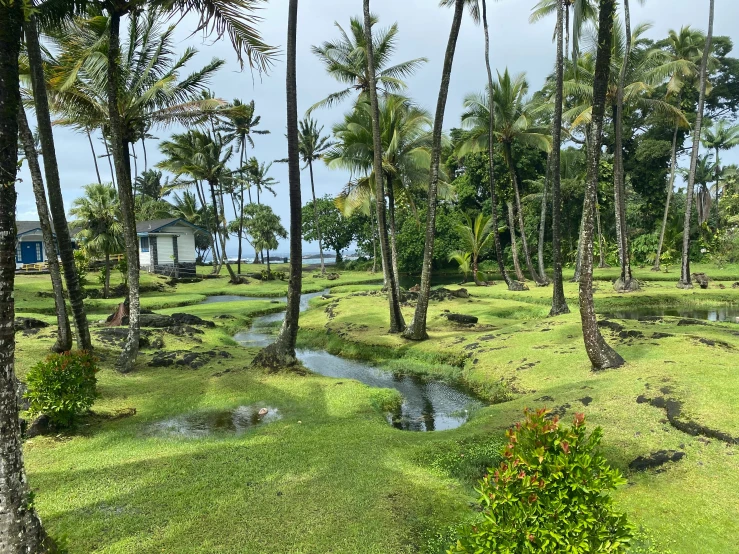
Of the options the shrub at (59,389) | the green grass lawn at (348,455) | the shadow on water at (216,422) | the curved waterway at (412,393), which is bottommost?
the curved waterway at (412,393)

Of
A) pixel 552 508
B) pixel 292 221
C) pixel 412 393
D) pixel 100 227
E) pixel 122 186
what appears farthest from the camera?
pixel 100 227

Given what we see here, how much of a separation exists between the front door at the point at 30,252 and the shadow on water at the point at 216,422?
4292cm

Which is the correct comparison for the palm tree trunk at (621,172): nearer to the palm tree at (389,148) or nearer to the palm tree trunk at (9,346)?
the palm tree at (389,148)

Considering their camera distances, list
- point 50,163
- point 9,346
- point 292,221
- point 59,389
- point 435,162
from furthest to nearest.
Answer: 1. point 435,162
2. point 292,221
3. point 50,163
4. point 59,389
5. point 9,346

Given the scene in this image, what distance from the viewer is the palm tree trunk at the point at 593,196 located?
848 centimetres

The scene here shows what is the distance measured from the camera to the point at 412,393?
10.9 meters

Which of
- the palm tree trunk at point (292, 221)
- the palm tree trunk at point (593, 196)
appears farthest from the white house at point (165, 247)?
the palm tree trunk at point (593, 196)

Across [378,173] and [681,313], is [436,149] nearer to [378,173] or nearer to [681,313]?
[378,173]

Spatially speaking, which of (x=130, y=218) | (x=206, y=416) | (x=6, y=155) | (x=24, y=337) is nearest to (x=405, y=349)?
(x=206, y=416)

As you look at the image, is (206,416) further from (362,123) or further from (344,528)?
(362,123)

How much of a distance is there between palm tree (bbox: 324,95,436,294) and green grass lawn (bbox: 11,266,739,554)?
32.1 ft

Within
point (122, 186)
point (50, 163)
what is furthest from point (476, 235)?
point (50, 163)

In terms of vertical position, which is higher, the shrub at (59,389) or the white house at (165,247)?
the white house at (165,247)

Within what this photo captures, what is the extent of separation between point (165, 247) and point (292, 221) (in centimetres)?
3593
